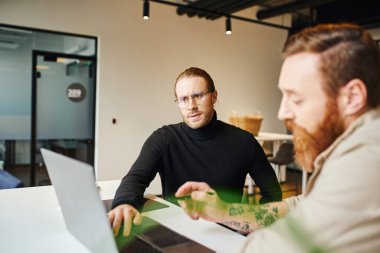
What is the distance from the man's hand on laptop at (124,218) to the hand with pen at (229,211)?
18 cm

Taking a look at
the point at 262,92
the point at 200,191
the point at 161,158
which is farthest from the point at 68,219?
the point at 262,92

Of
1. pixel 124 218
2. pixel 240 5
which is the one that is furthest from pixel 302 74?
pixel 240 5

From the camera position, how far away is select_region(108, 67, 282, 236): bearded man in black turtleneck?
6.09ft

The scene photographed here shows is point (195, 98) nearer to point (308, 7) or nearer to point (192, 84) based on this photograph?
point (192, 84)

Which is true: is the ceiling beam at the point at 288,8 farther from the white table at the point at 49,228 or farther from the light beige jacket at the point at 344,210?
the light beige jacket at the point at 344,210

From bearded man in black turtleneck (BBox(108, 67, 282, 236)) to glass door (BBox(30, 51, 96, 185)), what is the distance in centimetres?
319

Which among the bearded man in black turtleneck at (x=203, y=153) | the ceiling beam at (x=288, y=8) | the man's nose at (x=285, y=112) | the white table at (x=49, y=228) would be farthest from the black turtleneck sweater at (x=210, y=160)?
the ceiling beam at (x=288, y=8)

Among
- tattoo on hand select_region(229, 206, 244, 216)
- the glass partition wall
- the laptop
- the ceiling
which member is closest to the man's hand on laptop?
the laptop

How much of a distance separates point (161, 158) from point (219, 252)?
2.90ft

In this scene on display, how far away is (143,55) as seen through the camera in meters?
5.22

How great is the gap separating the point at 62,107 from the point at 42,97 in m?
0.29

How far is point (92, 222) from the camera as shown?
0.93m

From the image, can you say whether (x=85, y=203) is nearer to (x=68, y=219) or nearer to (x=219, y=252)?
(x=68, y=219)

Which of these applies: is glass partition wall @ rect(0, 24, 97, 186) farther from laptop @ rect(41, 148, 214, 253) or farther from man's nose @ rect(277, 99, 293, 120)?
man's nose @ rect(277, 99, 293, 120)
